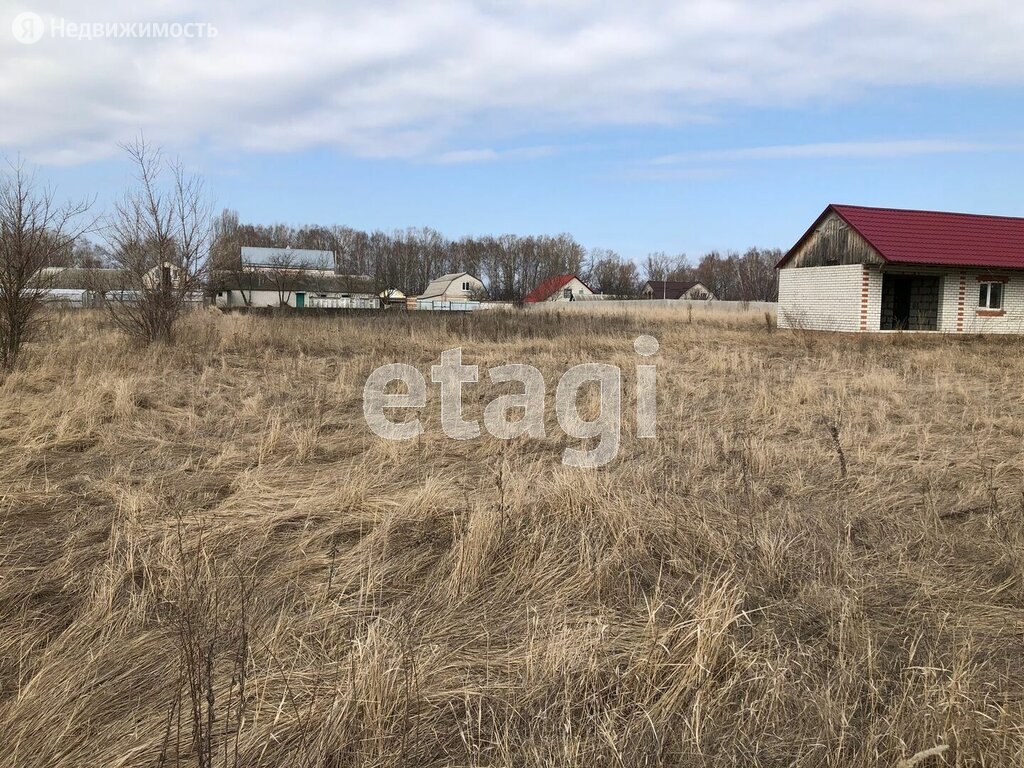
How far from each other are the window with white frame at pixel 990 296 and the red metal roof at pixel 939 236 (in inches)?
37.6

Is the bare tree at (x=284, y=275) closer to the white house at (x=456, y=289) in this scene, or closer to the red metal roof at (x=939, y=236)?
the white house at (x=456, y=289)

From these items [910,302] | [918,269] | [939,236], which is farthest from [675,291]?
[918,269]

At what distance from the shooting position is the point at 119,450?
5688 millimetres

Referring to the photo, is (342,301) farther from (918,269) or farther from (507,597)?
(507,597)

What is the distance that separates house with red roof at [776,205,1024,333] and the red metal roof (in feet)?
0.11

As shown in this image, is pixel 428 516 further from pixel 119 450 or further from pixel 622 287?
pixel 622 287

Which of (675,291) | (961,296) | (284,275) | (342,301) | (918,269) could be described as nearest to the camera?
(918,269)

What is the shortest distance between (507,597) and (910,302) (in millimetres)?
25641

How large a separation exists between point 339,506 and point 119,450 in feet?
9.22

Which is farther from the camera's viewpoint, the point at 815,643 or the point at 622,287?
the point at 622,287

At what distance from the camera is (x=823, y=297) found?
2253cm

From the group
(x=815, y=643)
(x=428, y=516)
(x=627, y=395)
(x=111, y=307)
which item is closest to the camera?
(x=815, y=643)

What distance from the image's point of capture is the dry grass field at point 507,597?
198cm

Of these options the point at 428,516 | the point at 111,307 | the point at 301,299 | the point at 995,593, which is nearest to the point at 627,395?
the point at 428,516
